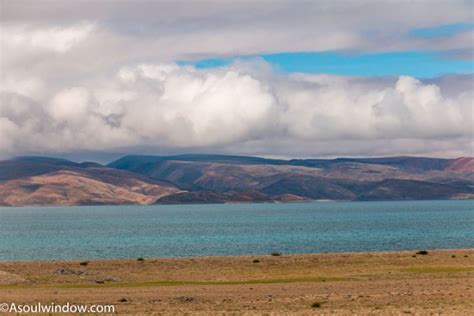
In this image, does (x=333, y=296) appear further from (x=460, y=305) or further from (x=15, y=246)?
(x=15, y=246)

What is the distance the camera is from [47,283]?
58.6 metres

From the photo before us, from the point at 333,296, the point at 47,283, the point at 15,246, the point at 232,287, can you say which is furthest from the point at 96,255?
the point at 333,296

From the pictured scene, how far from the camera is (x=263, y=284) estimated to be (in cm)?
5603

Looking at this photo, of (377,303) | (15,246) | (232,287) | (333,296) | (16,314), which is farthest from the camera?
(15,246)

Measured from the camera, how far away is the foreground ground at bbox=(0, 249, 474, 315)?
136ft

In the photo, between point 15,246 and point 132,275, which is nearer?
point 132,275

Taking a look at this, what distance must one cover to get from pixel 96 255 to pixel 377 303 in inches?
2726

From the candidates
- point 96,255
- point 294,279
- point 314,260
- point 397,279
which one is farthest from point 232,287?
point 96,255

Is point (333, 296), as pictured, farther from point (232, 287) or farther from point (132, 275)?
point (132, 275)

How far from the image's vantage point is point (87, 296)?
4778 centimetres

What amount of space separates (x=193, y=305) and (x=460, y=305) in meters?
14.4

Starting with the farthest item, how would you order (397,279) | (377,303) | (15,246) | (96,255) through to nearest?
(15,246), (96,255), (397,279), (377,303)

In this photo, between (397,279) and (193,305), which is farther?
(397,279)

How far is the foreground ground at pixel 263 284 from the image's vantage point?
136 feet
